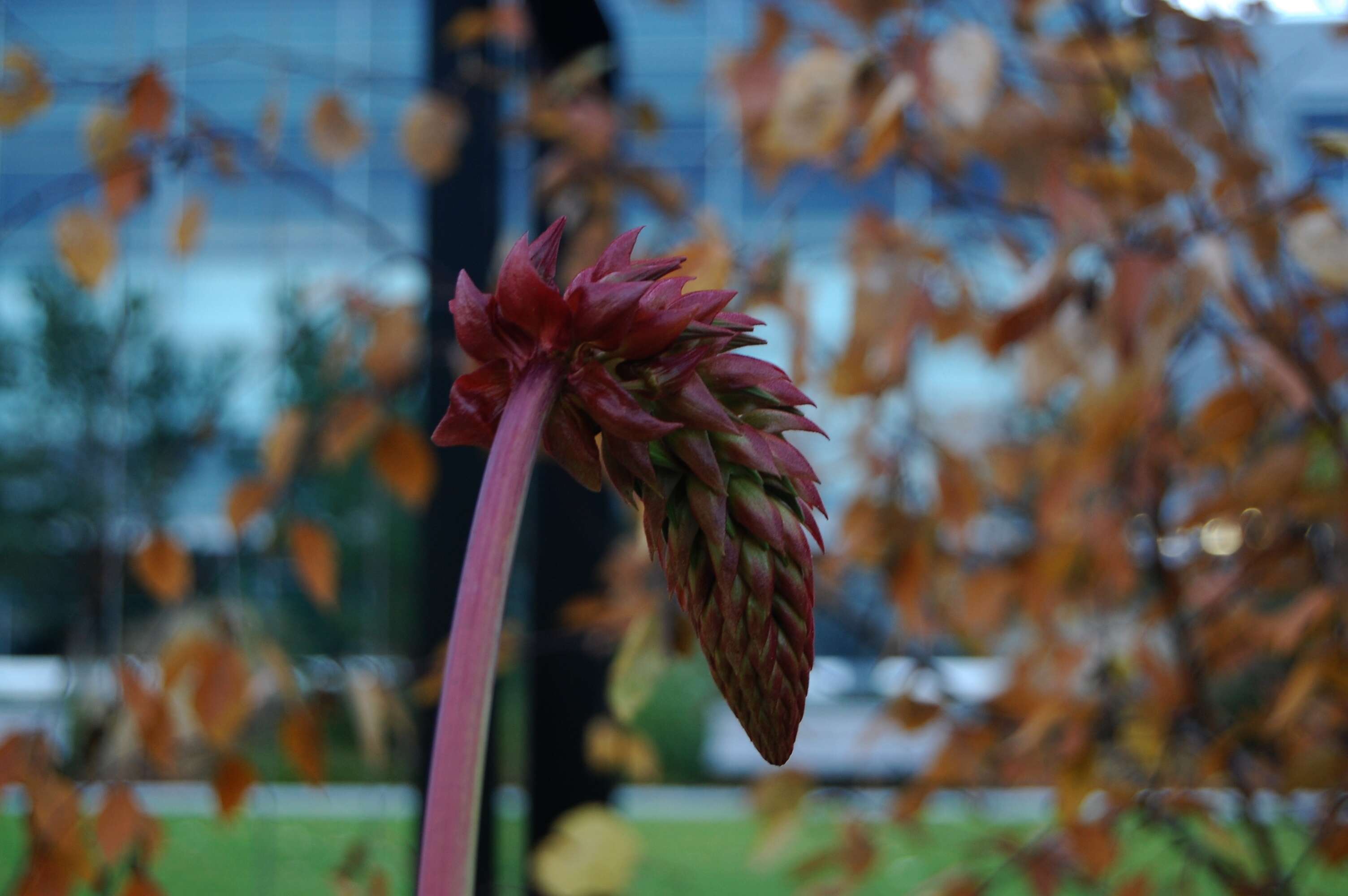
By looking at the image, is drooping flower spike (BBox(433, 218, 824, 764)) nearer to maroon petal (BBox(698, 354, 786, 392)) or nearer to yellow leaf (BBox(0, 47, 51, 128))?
maroon petal (BBox(698, 354, 786, 392))

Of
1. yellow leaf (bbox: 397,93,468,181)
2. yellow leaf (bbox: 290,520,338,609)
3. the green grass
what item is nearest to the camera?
yellow leaf (bbox: 290,520,338,609)

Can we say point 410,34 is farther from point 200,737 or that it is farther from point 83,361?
point 200,737

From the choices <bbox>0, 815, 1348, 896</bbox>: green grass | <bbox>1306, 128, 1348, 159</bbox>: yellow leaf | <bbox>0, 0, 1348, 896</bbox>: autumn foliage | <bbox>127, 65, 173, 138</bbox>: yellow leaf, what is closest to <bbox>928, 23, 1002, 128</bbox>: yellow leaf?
<bbox>0, 0, 1348, 896</bbox>: autumn foliage

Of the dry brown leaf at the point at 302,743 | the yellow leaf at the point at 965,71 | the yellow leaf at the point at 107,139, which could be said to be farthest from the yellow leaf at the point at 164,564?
the yellow leaf at the point at 965,71

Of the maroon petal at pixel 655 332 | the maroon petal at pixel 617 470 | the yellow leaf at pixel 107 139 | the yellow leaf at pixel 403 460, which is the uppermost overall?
the yellow leaf at pixel 107 139

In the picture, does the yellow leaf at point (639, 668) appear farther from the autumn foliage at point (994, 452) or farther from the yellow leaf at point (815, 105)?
the yellow leaf at point (815, 105)

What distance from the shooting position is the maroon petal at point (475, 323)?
0.43ft

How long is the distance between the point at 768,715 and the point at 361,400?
2.29ft

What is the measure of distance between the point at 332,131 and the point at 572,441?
802 millimetres

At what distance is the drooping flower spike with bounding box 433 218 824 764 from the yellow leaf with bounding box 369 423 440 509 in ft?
2.02

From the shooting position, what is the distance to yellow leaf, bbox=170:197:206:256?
718mm

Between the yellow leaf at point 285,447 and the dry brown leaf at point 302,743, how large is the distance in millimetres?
144

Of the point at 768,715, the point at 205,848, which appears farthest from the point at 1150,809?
the point at 205,848

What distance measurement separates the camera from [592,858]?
73 centimetres
